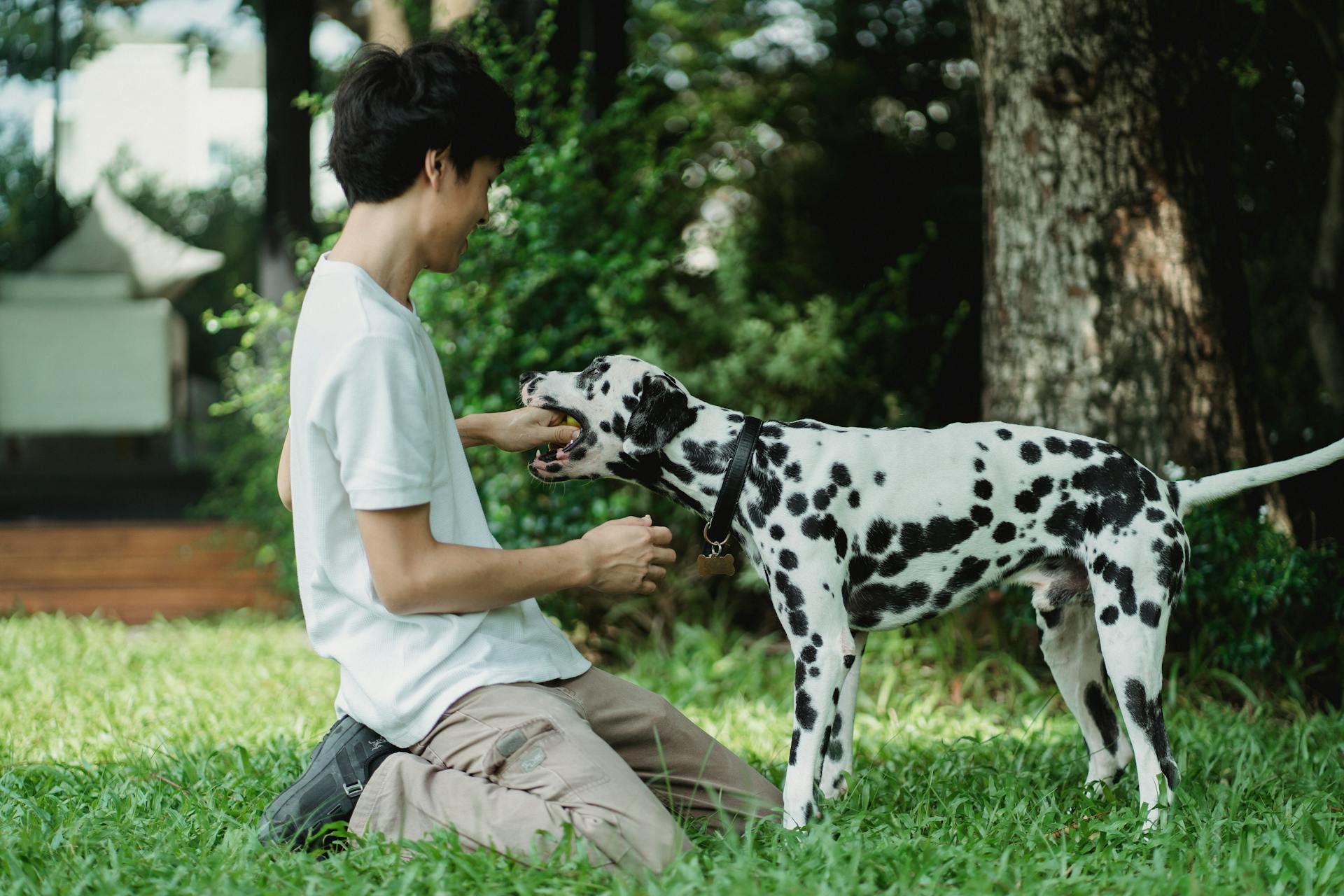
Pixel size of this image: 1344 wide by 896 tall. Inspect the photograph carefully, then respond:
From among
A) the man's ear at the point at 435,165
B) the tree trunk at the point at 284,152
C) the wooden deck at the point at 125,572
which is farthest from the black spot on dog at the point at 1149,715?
the tree trunk at the point at 284,152

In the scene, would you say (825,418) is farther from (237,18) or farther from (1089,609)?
(237,18)

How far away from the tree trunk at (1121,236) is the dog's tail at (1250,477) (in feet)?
5.21

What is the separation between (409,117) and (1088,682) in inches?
97.0

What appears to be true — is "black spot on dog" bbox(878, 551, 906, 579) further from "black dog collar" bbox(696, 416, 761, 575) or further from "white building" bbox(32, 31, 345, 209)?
"white building" bbox(32, 31, 345, 209)

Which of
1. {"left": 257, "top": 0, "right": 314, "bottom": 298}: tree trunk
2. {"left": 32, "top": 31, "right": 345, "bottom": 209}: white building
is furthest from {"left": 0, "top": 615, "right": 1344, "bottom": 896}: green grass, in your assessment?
{"left": 32, "top": 31, "right": 345, "bottom": 209}: white building

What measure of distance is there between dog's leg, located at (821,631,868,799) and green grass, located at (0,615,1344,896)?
75 millimetres

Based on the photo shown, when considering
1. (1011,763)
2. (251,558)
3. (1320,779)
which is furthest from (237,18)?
(1320,779)

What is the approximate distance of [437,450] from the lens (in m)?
2.77

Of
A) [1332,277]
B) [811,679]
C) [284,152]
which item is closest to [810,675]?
[811,679]

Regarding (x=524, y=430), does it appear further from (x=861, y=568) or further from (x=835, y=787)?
(x=835, y=787)

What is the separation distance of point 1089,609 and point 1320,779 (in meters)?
0.92

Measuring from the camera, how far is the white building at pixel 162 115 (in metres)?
8.41

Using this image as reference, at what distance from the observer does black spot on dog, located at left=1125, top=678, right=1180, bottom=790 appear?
3.13 meters

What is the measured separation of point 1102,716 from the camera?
353 centimetres
